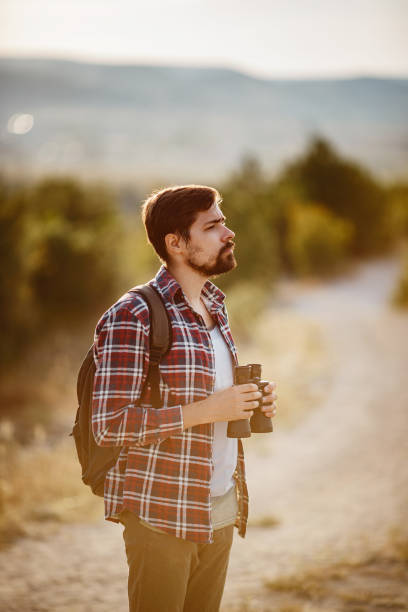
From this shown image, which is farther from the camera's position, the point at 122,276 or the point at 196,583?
the point at 122,276

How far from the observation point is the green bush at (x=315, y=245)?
22.6 m

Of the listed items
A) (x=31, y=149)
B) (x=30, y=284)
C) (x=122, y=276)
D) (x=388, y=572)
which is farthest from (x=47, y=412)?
(x=31, y=149)

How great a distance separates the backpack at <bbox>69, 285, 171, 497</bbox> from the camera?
1867 millimetres

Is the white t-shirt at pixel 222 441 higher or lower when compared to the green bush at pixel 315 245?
lower

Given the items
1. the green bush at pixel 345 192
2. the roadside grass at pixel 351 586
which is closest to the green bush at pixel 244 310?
the roadside grass at pixel 351 586

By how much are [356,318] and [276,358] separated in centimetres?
484

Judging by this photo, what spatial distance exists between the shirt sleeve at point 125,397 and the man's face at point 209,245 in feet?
1.23

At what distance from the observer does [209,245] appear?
2055 millimetres

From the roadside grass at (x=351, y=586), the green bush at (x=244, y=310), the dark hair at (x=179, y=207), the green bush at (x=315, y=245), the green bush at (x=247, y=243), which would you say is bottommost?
the roadside grass at (x=351, y=586)

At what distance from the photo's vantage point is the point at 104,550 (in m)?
4.44

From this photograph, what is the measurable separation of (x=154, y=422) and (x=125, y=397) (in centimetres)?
13

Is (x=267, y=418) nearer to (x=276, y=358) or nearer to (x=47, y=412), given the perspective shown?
(x=47, y=412)

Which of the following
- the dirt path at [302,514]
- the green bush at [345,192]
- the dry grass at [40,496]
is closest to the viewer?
the dirt path at [302,514]

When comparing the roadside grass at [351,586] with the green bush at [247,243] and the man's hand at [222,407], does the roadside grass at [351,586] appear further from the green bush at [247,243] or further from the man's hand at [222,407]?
the green bush at [247,243]
